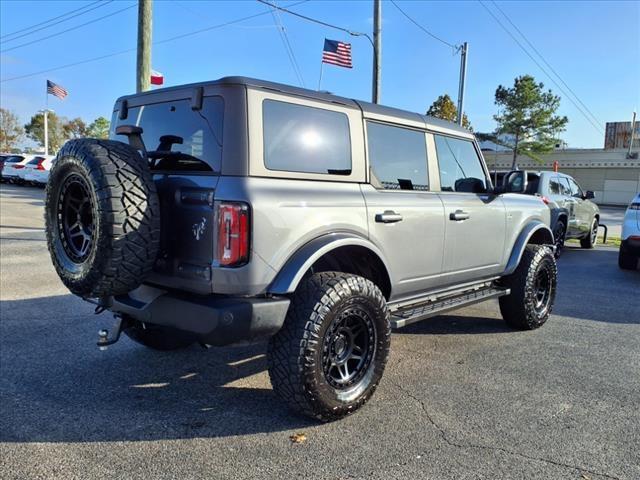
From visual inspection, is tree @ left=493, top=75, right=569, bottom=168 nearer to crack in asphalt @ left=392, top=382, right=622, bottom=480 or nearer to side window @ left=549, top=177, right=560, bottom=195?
side window @ left=549, top=177, right=560, bottom=195

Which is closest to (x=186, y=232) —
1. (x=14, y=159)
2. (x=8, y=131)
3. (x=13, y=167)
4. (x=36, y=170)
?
(x=36, y=170)

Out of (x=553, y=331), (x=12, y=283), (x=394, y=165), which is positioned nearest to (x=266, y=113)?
(x=394, y=165)

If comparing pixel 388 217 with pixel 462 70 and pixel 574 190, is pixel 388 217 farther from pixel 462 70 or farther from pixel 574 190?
pixel 462 70

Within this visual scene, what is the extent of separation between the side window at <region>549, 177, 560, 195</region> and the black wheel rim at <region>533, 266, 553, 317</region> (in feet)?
18.3

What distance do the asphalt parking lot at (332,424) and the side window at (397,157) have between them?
1517 millimetres

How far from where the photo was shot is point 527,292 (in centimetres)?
527

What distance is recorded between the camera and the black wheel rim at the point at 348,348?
3268mm

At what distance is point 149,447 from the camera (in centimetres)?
291

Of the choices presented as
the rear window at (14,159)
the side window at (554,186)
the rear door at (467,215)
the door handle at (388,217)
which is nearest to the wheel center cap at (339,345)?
the door handle at (388,217)

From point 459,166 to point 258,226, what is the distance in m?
2.58

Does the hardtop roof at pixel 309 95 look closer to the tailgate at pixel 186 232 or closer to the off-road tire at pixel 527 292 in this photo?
the tailgate at pixel 186 232

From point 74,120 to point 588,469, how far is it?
93.0 m

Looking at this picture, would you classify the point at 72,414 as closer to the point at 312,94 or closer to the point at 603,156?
the point at 312,94

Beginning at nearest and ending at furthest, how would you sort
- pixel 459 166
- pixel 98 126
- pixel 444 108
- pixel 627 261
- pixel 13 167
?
pixel 459 166 < pixel 627 261 < pixel 13 167 < pixel 444 108 < pixel 98 126
